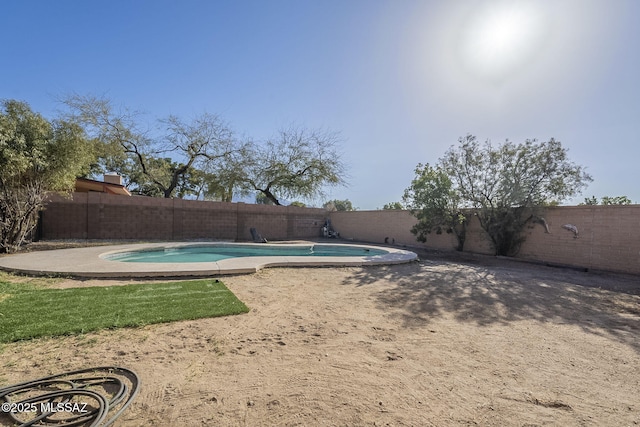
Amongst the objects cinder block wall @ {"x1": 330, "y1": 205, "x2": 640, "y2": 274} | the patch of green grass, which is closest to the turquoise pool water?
the patch of green grass

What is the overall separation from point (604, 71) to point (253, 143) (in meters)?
15.9

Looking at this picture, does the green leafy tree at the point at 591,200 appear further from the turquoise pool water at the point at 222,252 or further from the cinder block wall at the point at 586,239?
the turquoise pool water at the point at 222,252

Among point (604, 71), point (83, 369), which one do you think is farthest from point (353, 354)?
point (604, 71)

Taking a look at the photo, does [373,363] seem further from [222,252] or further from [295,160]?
[295,160]

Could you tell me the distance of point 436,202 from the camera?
38.5ft

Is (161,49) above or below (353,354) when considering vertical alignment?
above

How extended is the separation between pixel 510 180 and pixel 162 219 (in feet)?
47.8

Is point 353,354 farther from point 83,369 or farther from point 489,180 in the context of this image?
point 489,180

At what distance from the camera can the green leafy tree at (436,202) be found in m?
11.6

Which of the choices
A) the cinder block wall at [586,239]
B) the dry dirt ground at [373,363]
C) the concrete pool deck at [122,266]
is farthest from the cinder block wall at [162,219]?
the dry dirt ground at [373,363]

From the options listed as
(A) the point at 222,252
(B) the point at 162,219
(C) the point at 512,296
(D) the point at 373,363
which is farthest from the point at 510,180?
(B) the point at 162,219

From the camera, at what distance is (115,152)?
16.5 metres

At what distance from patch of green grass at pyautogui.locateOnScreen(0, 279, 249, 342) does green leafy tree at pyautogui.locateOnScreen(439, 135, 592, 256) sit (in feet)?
32.8

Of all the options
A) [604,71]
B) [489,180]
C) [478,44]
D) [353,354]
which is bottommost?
[353,354]
